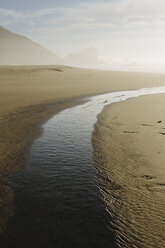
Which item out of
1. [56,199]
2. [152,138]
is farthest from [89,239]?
[152,138]

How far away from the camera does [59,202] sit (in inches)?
211

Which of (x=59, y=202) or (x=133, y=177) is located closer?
(x=59, y=202)

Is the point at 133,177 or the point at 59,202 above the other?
the point at 133,177

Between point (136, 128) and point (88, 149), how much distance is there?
11.9ft

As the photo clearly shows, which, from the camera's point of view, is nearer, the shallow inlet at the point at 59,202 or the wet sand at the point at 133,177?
the shallow inlet at the point at 59,202

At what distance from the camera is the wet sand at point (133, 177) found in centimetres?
444

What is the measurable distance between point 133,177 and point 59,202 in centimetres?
249

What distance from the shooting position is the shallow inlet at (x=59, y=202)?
13.8 ft

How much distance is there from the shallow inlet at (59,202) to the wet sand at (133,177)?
320 mm

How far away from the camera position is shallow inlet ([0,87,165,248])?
4.21 meters

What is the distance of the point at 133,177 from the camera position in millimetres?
6543

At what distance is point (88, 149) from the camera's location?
891 cm

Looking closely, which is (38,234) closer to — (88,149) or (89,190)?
(89,190)

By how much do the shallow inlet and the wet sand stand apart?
0.32 meters
